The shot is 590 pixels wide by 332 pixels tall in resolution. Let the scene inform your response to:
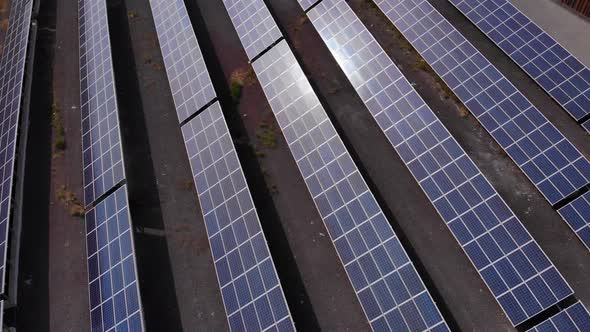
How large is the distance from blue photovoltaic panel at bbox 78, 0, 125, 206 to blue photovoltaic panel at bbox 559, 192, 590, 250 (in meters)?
23.0

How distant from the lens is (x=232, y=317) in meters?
19.8

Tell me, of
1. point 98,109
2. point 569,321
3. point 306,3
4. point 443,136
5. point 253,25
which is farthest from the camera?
point 306,3

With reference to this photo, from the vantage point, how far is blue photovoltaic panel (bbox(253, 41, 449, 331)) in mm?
18766

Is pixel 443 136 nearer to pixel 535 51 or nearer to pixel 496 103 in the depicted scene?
pixel 496 103

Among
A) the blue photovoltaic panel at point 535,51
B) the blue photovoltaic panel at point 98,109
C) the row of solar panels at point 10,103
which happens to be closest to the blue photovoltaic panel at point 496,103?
the blue photovoltaic panel at point 535,51

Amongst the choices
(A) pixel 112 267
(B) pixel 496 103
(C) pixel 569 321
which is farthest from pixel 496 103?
(A) pixel 112 267

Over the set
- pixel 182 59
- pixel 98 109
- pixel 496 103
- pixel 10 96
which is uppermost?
pixel 10 96

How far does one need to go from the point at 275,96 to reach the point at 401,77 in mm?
7683

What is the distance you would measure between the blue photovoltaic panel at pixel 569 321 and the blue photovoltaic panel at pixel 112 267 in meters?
17.3

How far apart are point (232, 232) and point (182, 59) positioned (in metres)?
14.3

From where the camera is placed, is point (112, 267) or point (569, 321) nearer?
point (569, 321)

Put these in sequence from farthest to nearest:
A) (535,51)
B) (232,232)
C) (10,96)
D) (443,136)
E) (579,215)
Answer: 1. (10,96)
2. (535,51)
3. (443,136)
4. (232,232)
5. (579,215)

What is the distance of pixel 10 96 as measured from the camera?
30.8 metres

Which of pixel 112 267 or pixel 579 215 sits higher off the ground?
pixel 112 267
